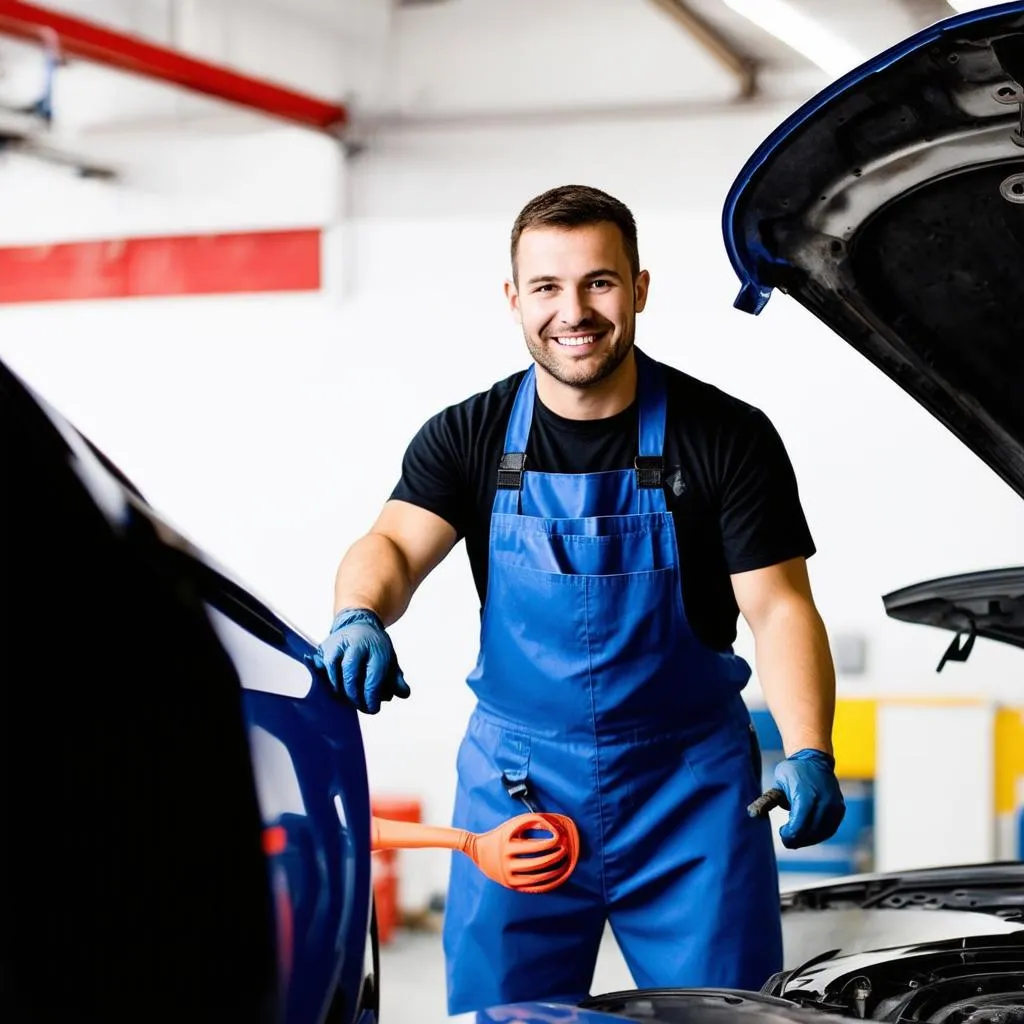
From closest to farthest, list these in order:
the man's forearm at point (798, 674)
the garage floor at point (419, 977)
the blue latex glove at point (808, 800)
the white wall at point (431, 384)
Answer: the blue latex glove at point (808, 800) → the man's forearm at point (798, 674) → the garage floor at point (419, 977) → the white wall at point (431, 384)

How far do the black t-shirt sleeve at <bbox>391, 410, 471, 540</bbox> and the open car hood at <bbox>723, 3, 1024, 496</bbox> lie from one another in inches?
21.6

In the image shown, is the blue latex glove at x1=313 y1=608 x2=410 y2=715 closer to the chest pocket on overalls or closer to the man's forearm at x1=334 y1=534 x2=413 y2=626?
the man's forearm at x1=334 y1=534 x2=413 y2=626

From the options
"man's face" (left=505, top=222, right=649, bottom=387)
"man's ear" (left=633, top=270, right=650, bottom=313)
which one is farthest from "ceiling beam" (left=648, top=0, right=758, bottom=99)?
"man's face" (left=505, top=222, right=649, bottom=387)

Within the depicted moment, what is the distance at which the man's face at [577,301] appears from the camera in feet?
6.39

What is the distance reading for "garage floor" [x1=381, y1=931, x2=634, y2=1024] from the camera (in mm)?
3693

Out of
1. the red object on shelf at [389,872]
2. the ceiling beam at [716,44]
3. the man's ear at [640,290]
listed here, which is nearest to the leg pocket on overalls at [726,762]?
the man's ear at [640,290]

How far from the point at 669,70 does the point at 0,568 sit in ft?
13.1

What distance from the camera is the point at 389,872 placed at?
4633mm

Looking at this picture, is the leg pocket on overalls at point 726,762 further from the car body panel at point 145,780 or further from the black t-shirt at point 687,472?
the car body panel at point 145,780

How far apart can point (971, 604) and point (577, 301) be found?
816 mm

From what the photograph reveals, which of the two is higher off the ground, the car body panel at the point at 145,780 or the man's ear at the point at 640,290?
the man's ear at the point at 640,290

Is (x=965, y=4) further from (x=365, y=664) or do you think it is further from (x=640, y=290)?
(x=365, y=664)

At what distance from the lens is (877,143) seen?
1464 mm

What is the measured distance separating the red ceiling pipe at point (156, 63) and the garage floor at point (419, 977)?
8.94 ft
